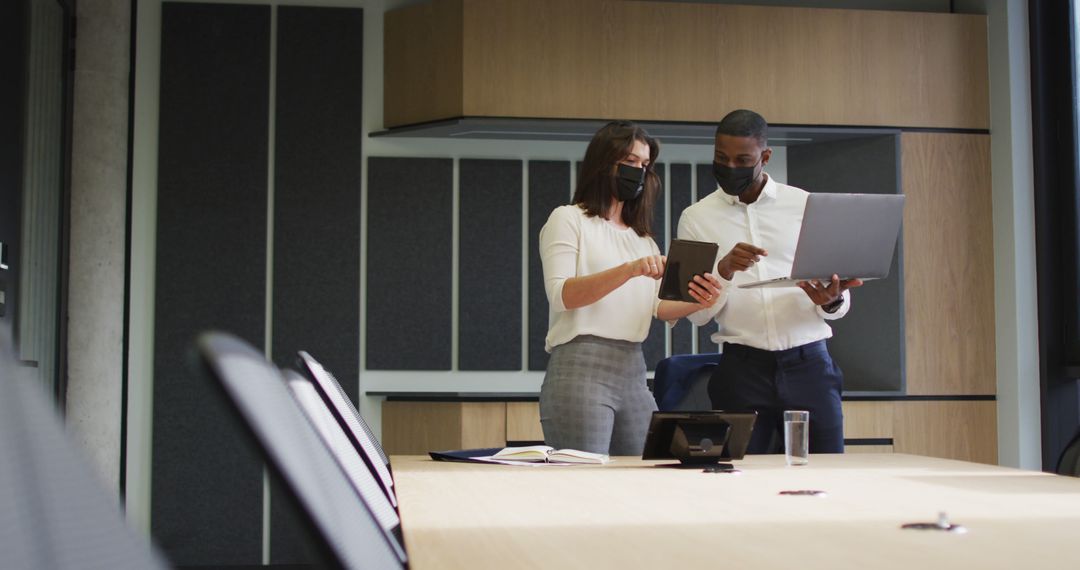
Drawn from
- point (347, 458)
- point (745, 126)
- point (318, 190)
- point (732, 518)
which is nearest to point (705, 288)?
point (745, 126)

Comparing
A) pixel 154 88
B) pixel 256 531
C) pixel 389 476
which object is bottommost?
pixel 256 531

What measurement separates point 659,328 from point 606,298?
9.08 ft

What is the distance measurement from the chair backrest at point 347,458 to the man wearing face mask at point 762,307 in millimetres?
1579

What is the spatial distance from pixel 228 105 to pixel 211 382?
517 cm

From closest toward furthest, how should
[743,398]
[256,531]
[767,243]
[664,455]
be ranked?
1. [664,455]
2. [743,398]
3. [767,243]
4. [256,531]

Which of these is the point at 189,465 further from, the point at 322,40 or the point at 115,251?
the point at 322,40

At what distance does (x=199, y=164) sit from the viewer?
5.56 metres

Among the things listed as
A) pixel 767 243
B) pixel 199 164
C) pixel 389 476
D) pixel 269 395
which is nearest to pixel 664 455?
pixel 389 476

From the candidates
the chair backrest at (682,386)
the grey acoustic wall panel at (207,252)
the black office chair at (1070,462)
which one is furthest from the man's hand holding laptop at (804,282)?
the grey acoustic wall panel at (207,252)

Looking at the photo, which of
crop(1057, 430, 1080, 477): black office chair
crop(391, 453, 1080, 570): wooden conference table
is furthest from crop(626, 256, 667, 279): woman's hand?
crop(1057, 430, 1080, 477): black office chair

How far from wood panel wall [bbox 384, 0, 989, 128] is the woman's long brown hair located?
213cm

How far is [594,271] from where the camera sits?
124 inches

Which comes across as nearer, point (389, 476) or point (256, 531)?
point (389, 476)

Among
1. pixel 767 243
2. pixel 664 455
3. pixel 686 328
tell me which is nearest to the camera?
pixel 664 455
